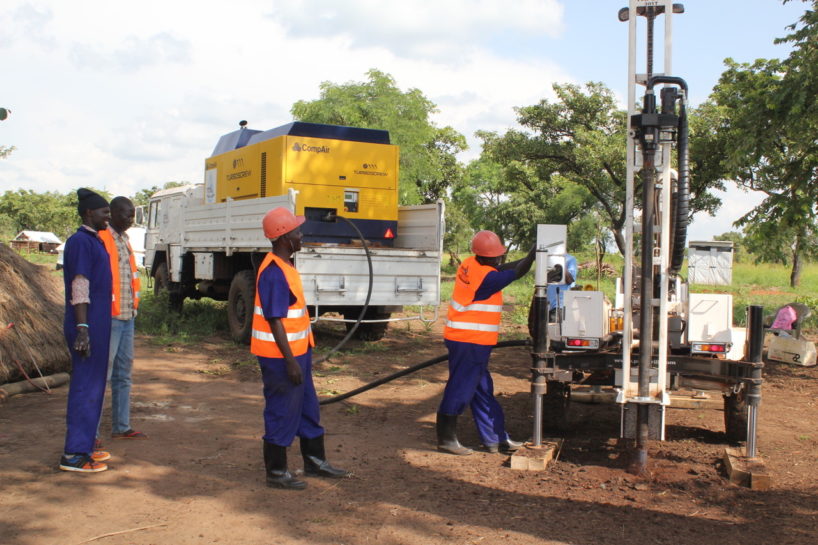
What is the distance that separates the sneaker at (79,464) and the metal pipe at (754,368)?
4363 millimetres

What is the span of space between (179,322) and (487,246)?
27.3 feet

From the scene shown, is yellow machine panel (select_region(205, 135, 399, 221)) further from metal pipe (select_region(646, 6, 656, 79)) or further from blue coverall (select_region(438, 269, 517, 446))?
metal pipe (select_region(646, 6, 656, 79))

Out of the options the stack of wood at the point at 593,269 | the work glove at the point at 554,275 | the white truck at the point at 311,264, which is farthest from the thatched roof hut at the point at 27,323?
the stack of wood at the point at 593,269

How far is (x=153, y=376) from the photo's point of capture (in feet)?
28.5

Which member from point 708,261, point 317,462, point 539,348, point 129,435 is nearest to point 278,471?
point 317,462

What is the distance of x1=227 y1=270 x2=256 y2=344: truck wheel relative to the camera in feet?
35.1

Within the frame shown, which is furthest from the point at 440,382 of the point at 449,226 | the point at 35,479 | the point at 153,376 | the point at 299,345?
the point at 449,226

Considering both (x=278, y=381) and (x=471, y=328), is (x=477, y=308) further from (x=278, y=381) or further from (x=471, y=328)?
(x=278, y=381)

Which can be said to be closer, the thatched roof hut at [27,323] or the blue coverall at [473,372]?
the blue coverall at [473,372]

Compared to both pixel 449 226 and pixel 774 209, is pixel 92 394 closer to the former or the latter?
pixel 774 209

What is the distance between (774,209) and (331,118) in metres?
14.5

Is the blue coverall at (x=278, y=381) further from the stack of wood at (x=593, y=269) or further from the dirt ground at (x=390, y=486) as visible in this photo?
the stack of wood at (x=593, y=269)

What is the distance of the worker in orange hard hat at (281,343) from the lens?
457 cm

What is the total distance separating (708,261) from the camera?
6.25 metres
